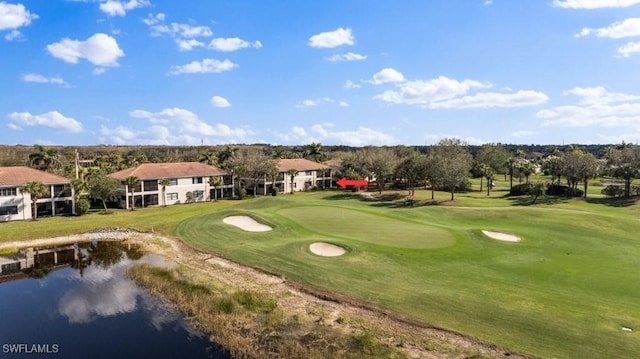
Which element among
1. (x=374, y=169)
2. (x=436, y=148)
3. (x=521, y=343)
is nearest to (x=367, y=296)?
(x=521, y=343)

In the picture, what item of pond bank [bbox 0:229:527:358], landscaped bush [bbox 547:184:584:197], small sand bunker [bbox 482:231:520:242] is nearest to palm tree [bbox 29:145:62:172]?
pond bank [bbox 0:229:527:358]

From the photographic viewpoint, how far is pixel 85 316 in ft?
68.8

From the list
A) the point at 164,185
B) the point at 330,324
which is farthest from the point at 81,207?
the point at 330,324

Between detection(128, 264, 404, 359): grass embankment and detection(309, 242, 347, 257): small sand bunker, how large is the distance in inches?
307

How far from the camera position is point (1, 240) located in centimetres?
3675

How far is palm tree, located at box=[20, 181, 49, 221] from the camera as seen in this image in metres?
46.1

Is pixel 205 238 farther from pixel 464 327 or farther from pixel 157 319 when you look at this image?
pixel 464 327

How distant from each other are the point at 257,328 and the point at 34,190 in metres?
40.0

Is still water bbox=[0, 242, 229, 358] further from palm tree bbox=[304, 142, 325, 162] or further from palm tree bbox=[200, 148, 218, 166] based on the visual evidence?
palm tree bbox=[304, 142, 325, 162]

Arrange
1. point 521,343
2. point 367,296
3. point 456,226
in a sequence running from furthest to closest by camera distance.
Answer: point 456,226 < point 367,296 < point 521,343

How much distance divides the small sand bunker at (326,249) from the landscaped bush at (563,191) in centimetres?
4443

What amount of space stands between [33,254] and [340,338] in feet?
92.9

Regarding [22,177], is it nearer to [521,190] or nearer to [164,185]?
[164,185]

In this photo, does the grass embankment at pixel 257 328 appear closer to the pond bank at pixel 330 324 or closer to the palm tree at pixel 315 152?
the pond bank at pixel 330 324
